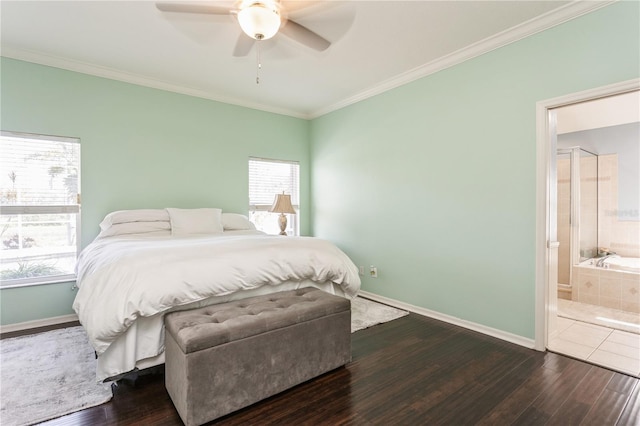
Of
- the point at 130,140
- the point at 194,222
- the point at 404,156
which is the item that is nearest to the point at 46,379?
the point at 194,222

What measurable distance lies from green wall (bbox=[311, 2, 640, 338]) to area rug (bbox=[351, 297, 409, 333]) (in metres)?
A: 0.24

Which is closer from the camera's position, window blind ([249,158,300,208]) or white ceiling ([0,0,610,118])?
white ceiling ([0,0,610,118])

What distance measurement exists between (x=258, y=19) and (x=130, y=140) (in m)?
2.52

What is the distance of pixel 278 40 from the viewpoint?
2814 mm

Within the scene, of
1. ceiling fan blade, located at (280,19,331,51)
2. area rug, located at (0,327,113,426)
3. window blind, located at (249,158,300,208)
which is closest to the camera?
area rug, located at (0,327,113,426)

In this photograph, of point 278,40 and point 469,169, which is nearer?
point 278,40

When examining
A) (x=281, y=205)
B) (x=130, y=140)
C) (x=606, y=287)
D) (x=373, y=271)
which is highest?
(x=130, y=140)

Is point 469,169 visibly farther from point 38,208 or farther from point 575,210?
point 38,208

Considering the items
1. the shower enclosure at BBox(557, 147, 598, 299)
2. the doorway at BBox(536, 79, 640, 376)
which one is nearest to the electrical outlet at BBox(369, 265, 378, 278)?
the doorway at BBox(536, 79, 640, 376)

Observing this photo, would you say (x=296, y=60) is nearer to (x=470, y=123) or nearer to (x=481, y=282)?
(x=470, y=123)

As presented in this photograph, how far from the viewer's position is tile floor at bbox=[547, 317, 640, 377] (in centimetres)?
234

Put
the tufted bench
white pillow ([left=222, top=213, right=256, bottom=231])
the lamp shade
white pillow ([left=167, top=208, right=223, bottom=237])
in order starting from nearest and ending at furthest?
the tufted bench
white pillow ([left=167, top=208, right=223, bottom=237])
white pillow ([left=222, top=213, right=256, bottom=231])
the lamp shade

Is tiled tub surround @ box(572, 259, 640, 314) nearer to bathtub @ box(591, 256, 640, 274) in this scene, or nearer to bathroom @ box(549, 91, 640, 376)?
bathroom @ box(549, 91, 640, 376)

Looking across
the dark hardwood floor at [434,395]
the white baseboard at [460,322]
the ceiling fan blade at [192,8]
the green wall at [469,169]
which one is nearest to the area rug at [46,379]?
the dark hardwood floor at [434,395]
